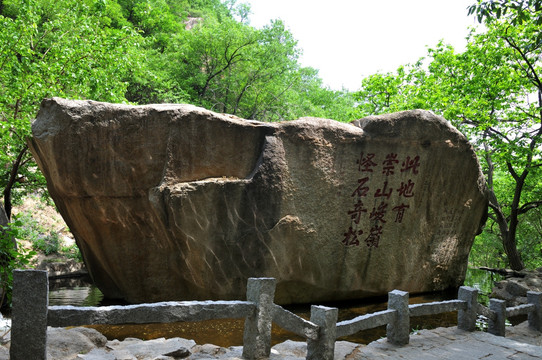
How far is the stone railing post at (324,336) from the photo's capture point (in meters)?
3.94

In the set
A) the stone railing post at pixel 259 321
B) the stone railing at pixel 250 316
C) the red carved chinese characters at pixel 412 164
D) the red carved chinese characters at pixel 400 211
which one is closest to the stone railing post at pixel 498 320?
the stone railing at pixel 250 316

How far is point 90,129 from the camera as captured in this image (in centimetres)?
703

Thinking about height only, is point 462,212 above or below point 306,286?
above

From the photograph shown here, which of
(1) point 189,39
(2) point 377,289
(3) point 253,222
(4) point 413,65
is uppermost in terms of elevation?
(1) point 189,39

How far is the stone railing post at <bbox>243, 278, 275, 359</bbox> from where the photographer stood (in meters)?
3.90

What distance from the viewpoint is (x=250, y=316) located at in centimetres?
390

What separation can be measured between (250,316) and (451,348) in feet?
8.82

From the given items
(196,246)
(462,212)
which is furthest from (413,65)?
(196,246)

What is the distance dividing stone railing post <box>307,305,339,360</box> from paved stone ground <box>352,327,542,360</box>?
1.43 ft

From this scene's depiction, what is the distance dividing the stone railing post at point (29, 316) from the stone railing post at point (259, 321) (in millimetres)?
1801

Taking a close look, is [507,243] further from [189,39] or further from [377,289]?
[189,39]

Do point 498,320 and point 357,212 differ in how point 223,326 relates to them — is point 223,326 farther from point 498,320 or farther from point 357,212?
point 498,320

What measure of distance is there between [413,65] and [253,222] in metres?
13.4

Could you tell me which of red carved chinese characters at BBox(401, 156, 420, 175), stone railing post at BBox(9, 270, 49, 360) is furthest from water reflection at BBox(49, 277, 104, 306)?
red carved chinese characters at BBox(401, 156, 420, 175)
